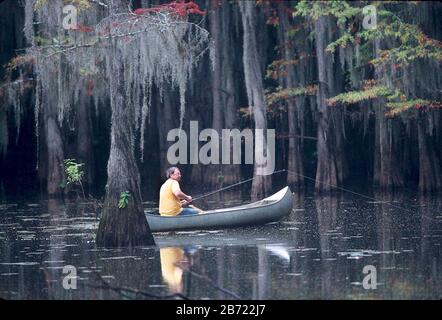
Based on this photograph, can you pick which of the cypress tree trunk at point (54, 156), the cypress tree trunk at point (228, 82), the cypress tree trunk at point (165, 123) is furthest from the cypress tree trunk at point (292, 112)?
the cypress tree trunk at point (54, 156)

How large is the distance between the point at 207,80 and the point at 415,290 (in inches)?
986

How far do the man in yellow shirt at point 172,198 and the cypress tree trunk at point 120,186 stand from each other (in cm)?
289

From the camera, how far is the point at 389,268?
15031mm

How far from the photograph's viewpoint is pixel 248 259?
54.2 ft

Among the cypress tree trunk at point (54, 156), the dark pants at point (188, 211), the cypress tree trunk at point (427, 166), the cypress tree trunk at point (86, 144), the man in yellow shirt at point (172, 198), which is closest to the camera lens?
the man in yellow shirt at point (172, 198)

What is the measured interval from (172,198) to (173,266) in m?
5.63

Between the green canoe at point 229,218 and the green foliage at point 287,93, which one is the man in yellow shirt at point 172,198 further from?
the green foliage at point 287,93

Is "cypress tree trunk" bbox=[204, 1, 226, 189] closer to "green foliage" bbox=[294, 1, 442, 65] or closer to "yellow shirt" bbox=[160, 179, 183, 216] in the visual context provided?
"green foliage" bbox=[294, 1, 442, 65]

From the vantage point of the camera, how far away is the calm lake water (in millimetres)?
13453

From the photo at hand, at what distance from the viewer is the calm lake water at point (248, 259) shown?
13.5 m

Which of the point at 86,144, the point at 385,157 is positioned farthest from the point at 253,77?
the point at 86,144

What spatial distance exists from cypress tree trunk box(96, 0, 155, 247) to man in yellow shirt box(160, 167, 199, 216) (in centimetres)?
289

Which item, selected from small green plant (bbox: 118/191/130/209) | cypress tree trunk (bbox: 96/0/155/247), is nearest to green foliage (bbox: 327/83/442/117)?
cypress tree trunk (bbox: 96/0/155/247)

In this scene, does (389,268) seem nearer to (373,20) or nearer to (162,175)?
Result: (373,20)
